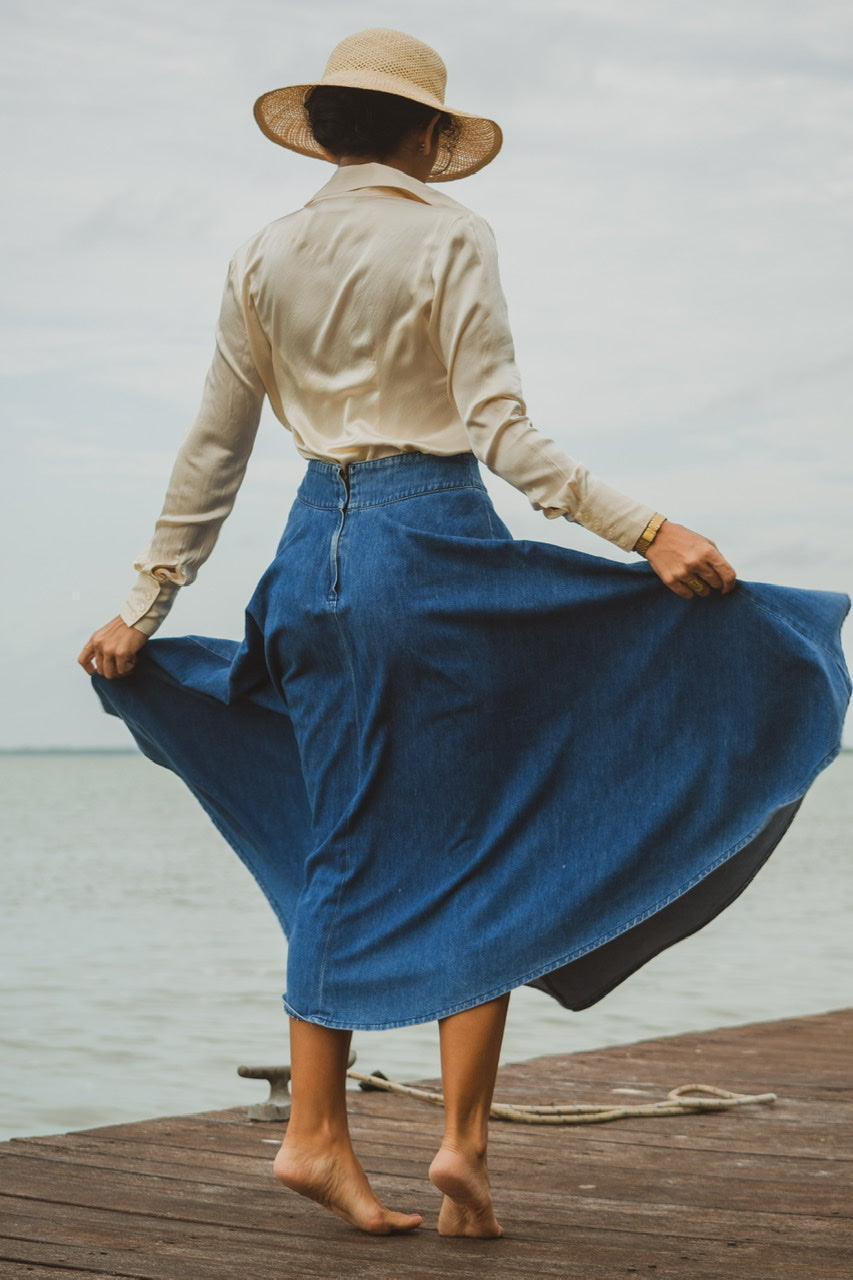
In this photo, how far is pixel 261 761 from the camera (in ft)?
9.59

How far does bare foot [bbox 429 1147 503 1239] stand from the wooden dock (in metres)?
0.03

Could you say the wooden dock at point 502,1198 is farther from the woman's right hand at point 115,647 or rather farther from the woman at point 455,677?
the woman's right hand at point 115,647

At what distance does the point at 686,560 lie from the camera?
7.88 ft

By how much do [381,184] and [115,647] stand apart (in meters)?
0.91

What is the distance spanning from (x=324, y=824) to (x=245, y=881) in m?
18.3

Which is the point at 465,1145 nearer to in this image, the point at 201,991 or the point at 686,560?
the point at 686,560

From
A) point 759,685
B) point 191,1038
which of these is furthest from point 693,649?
point 191,1038

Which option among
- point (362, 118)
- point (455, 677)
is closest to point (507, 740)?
point (455, 677)

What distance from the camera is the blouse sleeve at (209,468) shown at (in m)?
2.71

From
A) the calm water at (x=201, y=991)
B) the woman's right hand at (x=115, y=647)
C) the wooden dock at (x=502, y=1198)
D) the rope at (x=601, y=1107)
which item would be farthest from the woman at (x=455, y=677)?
the calm water at (x=201, y=991)

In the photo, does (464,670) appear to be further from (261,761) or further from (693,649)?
(261,761)

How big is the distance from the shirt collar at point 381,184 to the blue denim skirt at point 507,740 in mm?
409

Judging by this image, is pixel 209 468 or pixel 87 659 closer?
pixel 209 468

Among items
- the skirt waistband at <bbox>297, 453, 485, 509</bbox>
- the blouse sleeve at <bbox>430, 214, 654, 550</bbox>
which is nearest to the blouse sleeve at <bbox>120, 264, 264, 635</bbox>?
the skirt waistband at <bbox>297, 453, 485, 509</bbox>
